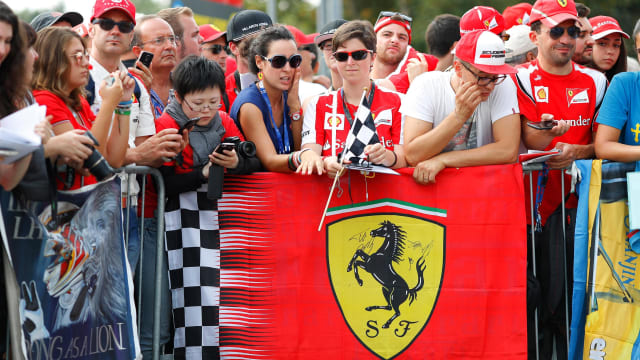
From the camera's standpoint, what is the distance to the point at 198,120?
5477 mm

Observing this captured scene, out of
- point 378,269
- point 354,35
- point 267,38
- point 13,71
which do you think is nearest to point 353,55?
point 354,35

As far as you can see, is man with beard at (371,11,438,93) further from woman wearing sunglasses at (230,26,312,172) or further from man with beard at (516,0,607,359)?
woman wearing sunglasses at (230,26,312,172)

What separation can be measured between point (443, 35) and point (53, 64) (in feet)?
13.6

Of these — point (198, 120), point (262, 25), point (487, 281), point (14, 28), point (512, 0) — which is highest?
point (512, 0)

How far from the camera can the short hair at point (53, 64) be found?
4.87 metres

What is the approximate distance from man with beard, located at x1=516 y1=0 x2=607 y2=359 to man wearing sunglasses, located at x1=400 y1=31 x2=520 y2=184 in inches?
12.8

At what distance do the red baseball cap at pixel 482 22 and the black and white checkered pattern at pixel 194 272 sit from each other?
281cm

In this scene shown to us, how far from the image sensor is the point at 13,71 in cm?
441

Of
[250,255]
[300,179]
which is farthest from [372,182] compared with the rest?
[250,255]

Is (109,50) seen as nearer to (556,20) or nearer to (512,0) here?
(556,20)

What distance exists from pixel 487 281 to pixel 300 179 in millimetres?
1444

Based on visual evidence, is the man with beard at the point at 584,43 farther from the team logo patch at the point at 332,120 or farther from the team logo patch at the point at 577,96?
the team logo patch at the point at 332,120

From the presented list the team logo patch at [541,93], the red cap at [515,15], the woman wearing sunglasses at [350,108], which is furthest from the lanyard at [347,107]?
the red cap at [515,15]

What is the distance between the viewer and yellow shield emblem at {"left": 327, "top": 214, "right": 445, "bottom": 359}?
5285 millimetres
